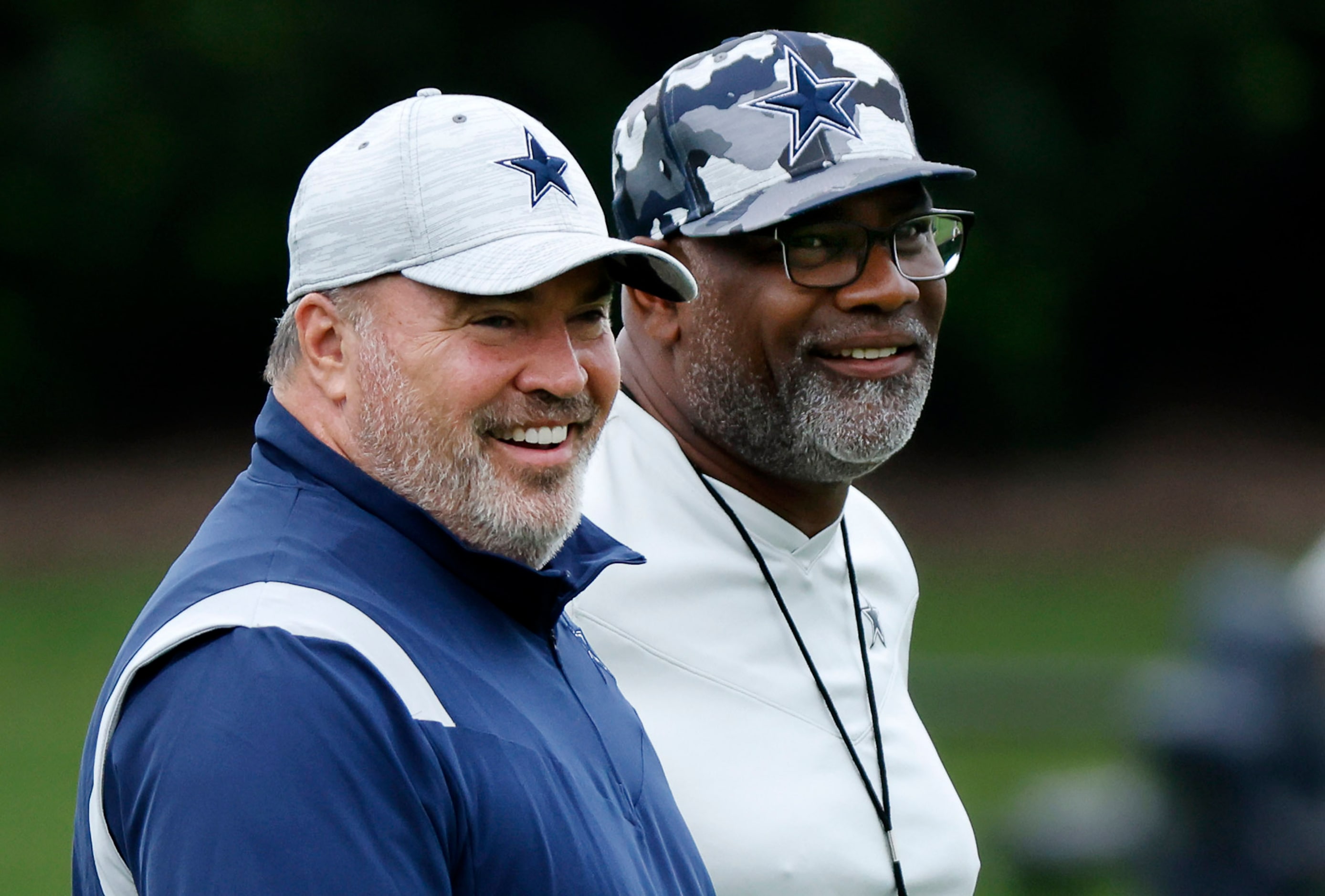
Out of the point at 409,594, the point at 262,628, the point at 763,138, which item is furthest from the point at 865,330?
the point at 262,628

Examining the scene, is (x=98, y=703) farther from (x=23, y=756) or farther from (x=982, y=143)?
(x=982, y=143)

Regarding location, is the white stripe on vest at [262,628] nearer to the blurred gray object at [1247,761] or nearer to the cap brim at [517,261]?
the cap brim at [517,261]

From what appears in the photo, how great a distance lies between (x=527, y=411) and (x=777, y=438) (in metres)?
0.68

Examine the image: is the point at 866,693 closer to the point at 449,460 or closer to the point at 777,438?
the point at 777,438

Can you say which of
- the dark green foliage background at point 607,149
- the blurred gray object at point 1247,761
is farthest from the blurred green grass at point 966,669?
the dark green foliage background at point 607,149

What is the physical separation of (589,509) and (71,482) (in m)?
12.1

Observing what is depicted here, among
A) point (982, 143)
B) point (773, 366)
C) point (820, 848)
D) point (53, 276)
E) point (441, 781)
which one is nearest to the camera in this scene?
point (441, 781)

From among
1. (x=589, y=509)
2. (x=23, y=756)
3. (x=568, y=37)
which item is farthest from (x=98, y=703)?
(x=568, y=37)

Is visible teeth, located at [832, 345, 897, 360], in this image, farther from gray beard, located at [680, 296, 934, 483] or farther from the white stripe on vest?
the white stripe on vest

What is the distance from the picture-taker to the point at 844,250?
2.46 metres

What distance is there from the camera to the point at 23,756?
349 inches

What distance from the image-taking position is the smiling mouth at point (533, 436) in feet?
6.19

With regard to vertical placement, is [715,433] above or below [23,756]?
above

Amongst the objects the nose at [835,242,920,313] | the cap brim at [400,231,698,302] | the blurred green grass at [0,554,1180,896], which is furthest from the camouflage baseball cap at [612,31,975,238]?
the blurred green grass at [0,554,1180,896]
